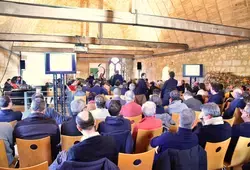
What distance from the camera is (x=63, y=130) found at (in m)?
3.12

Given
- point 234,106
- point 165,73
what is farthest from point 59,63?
point 165,73

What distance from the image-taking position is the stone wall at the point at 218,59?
9047 millimetres

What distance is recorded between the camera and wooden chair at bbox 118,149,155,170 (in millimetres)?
2064

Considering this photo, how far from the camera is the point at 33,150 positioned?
8.71ft

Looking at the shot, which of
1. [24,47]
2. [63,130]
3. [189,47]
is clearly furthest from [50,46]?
[63,130]

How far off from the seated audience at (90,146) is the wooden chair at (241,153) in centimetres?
152

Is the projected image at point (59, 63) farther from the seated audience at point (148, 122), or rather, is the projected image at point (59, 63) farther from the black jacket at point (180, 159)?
the black jacket at point (180, 159)

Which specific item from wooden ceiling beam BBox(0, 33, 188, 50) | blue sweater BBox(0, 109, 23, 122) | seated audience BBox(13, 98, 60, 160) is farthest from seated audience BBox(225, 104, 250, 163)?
wooden ceiling beam BBox(0, 33, 188, 50)

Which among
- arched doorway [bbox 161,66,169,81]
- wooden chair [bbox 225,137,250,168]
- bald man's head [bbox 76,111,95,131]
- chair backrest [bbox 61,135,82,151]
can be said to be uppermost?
arched doorway [bbox 161,66,169,81]

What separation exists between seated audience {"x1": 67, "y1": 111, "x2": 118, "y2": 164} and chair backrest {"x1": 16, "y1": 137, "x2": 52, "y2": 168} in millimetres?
865

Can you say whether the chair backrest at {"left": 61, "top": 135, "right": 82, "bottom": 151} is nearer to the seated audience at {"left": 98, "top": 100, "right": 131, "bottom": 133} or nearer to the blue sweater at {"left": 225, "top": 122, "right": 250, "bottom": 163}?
the seated audience at {"left": 98, "top": 100, "right": 131, "bottom": 133}

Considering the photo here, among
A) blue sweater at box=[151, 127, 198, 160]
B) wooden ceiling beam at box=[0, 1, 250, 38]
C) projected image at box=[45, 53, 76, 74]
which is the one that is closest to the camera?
blue sweater at box=[151, 127, 198, 160]

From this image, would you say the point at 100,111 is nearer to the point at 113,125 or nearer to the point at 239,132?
the point at 113,125

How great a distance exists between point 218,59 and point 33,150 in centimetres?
943
